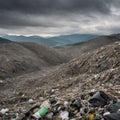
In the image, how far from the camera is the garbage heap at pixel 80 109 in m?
6.95

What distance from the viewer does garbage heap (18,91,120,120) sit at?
273 inches

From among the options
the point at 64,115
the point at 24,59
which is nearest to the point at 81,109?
the point at 64,115

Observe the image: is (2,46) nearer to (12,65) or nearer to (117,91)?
(12,65)

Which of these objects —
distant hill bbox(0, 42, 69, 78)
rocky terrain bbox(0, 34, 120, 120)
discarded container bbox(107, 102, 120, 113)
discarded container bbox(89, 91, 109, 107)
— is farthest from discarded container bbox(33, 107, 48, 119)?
distant hill bbox(0, 42, 69, 78)

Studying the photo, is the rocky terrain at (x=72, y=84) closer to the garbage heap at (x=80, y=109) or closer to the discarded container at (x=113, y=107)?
the garbage heap at (x=80, y=109)

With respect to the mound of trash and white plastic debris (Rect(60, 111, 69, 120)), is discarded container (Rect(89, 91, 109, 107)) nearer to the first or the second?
the mound of trash

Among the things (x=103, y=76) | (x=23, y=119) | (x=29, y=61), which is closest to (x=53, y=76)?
(x=103, y=76)

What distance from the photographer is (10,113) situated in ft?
30.9

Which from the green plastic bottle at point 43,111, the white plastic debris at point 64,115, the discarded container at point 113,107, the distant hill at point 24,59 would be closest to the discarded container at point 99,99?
the discarded container at point 113,107

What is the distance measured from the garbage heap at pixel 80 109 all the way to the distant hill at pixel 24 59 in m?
15.5

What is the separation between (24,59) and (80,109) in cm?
2348

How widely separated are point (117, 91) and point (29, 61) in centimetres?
2214

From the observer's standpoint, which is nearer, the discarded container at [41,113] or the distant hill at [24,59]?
the discarded container at [41,113]

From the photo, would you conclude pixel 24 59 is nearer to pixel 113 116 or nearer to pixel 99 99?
pixel 99 99
